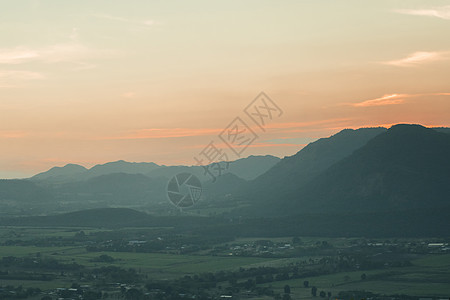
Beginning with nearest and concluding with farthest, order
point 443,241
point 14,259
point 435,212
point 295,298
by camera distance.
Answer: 1. point 295,298
2. point 14,259
3. point 443,241
4. point 435,212

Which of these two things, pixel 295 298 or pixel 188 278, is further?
pixel 188 278

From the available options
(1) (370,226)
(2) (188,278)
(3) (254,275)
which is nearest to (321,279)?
(3) (254,275)

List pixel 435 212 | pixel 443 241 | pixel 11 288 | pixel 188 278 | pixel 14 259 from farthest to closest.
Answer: pixel 435 212 < pixel 443 241 < pixel 14 259 < pixel 188 278 < pixel 11 288

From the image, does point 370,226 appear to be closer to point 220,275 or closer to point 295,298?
point 220,275

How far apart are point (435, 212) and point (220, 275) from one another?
95.3 meters

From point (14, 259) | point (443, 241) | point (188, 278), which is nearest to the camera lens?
point (188, 278)

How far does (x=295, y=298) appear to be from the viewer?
10538 centimetres

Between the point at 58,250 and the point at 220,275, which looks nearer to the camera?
the point at 220,275

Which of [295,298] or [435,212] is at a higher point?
[435,212]

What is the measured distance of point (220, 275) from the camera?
127 metres

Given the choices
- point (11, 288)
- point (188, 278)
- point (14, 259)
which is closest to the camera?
point (11, 288)

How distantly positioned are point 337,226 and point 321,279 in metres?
78.1

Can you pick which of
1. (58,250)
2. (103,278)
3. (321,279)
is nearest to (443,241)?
(321,279)

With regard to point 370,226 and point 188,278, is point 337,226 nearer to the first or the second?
point 370,226
